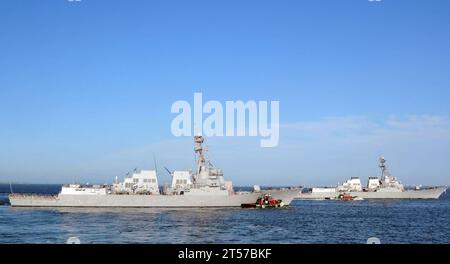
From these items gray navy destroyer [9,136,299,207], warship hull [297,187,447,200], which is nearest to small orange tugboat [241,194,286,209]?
gray navy destroyer [9,136,299,207]

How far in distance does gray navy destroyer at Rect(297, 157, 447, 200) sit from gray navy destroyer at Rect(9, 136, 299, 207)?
149 ft

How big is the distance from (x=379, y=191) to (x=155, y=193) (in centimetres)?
5948

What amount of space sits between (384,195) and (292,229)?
74918 millimetres

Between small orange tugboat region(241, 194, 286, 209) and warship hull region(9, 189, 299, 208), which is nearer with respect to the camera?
warship hull region(9, 189, 299, 208)

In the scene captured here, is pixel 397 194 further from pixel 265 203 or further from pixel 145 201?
pixel 145 201

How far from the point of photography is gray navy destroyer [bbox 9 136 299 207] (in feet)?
210

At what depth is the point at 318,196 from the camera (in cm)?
11125

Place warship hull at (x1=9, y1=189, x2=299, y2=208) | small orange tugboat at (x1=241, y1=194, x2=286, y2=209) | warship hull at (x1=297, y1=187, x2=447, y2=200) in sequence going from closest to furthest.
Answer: warship hull at (x1=9, y1=189, x2=299, y2=208) < small orange tugboat at (x1=241, y1=194, x2=286, y2=209) < warship hull at (x1=297, y1=187, x2=447, y2=200)

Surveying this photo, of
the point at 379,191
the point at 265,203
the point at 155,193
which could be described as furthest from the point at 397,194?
the point at 155,193

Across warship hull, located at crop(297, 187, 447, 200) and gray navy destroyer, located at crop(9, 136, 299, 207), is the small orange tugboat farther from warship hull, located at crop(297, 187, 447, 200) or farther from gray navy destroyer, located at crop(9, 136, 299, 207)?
warship hull, located at crop(297, 187, 447, 200)

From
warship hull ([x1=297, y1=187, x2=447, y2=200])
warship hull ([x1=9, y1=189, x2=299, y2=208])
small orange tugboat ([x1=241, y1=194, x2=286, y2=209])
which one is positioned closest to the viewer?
warship hull ([x1=9, y1=189, x2=299, y2=208])

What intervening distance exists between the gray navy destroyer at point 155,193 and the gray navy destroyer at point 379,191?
1790 inches
